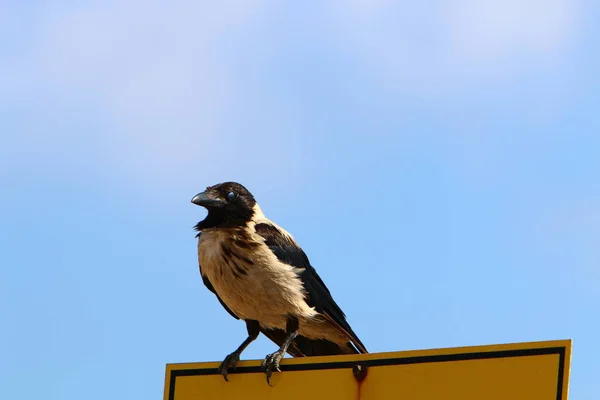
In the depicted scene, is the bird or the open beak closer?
the bird

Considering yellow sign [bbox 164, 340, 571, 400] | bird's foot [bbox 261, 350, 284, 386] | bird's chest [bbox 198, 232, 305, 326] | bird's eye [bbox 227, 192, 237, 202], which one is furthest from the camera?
bird's eye [bbox 227, 192, 237, 202]

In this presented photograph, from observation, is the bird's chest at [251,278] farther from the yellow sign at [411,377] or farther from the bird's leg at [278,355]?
the yellow sign at [411,377]

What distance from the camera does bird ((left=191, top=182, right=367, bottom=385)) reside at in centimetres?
614

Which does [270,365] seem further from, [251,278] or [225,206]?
[225,206]

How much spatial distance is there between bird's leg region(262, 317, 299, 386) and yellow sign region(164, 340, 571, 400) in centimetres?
4

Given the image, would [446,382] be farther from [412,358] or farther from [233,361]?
[233,361]

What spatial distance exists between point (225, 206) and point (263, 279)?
71 cm

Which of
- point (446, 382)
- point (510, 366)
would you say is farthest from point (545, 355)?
point (446, 382)

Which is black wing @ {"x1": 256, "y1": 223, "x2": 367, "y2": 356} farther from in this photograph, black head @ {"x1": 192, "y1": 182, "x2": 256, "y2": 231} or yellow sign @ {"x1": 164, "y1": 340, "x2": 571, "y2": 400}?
yellow sign @ {"x1": 164, "y1": 340, "x2": 571, "y2": 400}

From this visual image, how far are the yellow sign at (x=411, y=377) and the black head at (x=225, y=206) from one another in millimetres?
2088

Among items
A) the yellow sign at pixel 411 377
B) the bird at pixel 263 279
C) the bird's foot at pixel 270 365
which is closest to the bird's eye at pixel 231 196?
the bird at pixel 263 279

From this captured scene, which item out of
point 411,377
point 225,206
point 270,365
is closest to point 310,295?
point 225,206

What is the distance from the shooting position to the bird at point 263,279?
6.14 meters

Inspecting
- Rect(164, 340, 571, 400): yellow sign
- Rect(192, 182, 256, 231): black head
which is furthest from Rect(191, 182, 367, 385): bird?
Rect(164, 340, 571, 400): yellow sign
